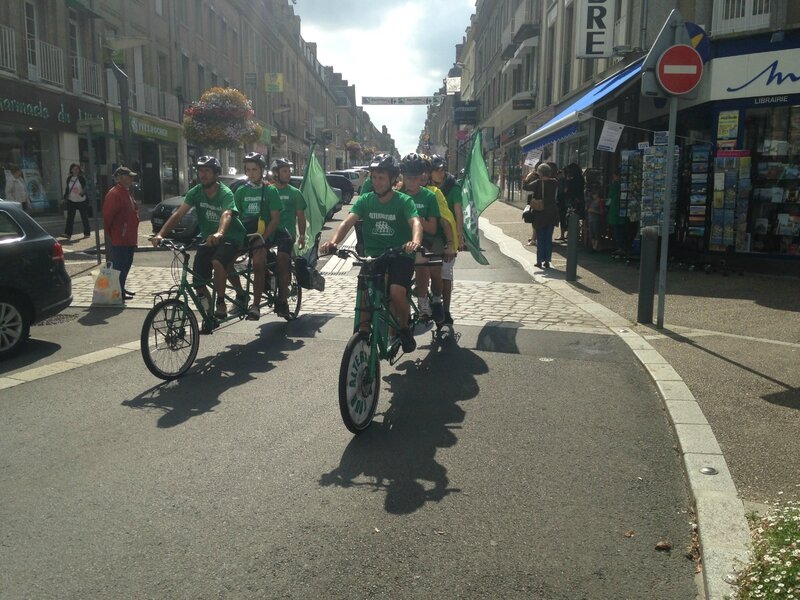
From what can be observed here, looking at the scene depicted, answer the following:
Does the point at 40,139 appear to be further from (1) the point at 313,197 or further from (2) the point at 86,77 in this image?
(1) the point at 313,197

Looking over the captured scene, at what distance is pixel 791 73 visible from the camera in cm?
1113

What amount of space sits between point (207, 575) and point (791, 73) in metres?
11.5

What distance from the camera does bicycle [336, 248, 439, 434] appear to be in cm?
457

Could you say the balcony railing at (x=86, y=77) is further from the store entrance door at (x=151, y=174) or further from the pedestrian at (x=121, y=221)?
the pedestrian at (x=121, y=221)

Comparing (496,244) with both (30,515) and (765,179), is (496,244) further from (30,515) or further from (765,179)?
(30,515)

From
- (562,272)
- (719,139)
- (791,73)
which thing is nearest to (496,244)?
(562,272)

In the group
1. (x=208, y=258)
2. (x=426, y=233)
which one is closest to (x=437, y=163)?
(x=426, y=233)

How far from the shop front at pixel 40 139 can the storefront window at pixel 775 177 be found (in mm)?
18008

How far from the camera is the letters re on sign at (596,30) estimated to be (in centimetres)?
1652

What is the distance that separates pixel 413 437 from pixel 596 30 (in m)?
14.4

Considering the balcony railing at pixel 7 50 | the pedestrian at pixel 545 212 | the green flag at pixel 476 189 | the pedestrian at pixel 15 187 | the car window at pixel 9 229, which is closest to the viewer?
the car window at pixel 9 229

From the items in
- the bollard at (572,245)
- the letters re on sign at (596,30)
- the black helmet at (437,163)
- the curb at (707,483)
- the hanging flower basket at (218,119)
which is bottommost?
the curb at (707,483)

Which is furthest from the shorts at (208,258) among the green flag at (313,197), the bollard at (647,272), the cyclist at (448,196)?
the bollard at (647,272)

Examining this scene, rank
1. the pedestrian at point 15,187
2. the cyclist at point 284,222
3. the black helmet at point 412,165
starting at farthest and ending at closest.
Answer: the pedestrian at point 15,187 → the cyclist at point 284,222 → the black helmet at point 412,165
